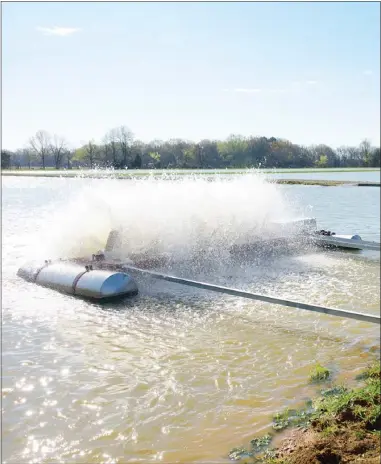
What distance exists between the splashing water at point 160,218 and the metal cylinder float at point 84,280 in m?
2.08

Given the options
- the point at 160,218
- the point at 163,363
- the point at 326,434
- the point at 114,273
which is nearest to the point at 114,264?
the point at 114,273

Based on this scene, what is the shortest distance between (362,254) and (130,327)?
31.2 feet

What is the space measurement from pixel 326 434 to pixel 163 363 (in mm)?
2806

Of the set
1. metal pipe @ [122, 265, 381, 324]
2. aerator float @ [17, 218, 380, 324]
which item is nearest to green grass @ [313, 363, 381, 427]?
metal pipe @ [122, 265, 381, 324]

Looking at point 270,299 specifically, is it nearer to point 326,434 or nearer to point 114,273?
point 114,273

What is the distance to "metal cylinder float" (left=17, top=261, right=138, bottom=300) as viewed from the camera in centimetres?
945

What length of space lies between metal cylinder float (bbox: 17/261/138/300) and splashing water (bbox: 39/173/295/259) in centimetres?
208

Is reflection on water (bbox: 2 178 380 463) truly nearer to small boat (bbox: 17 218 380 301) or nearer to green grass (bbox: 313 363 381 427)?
small boat (bbox: 17 218 380 301)

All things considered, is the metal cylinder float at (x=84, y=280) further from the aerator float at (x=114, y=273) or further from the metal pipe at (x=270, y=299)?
the metal pipe at (x=270, y=299)

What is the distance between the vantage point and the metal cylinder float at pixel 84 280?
9.45 meters

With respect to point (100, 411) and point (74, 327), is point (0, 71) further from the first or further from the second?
point (100, 411)

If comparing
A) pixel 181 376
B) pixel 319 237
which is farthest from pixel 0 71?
pixel 319 237

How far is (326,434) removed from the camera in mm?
3992

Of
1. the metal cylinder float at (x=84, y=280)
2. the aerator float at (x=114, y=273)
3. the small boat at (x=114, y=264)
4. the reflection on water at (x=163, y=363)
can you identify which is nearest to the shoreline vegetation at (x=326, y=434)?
the reflection on water at (x=163, y=363)
